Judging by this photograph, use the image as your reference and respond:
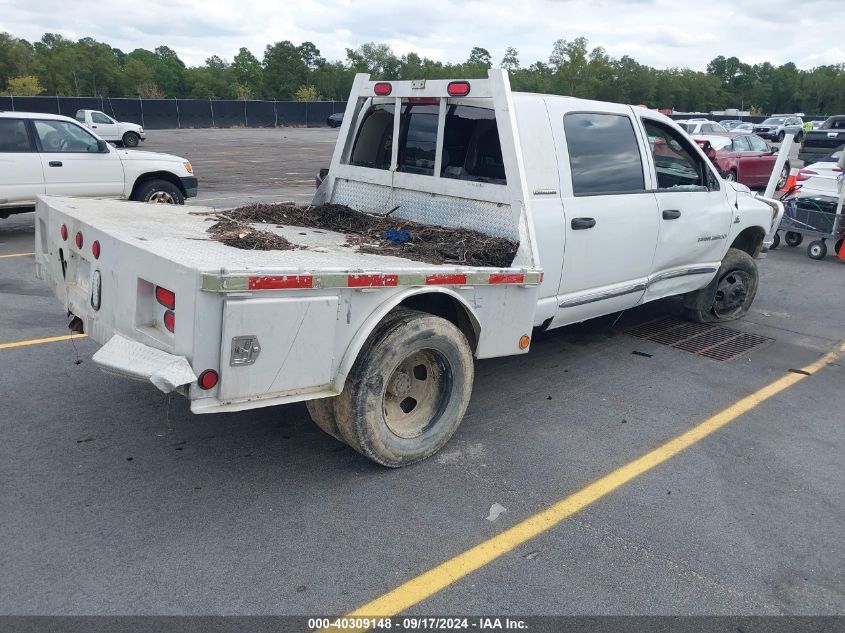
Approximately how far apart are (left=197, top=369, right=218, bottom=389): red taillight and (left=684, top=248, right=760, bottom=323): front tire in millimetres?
5233

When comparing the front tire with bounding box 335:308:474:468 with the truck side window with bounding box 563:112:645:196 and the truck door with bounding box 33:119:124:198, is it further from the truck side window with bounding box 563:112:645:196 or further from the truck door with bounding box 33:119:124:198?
the truck door with bounding box 33:119:124:198

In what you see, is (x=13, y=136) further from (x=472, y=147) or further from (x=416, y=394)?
(x=416, y=394)

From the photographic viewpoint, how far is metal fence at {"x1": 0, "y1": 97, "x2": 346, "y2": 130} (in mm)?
42781

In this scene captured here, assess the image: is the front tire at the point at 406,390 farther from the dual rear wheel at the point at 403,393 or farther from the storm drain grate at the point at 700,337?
the storm drain grate at the point at 700,337

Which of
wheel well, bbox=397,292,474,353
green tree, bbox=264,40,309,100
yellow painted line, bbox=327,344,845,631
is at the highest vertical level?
green tree, bbox=264,40,309,100

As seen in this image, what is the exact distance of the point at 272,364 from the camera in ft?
10.6

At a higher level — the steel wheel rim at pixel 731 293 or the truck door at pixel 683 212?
the truck door at pixel 683 212

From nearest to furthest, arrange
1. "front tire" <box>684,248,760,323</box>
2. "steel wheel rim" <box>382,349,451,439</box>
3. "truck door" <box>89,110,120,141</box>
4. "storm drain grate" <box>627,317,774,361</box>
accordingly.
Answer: "steel wheel rim" <box>382,349,451,439</box>
"storm drain grate" <box>627,317,774,361</box>
"front tire" <box>684,248,760,323</box>
"truck door" <box>89,110,120,141</box>

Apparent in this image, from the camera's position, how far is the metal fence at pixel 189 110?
1684 inches

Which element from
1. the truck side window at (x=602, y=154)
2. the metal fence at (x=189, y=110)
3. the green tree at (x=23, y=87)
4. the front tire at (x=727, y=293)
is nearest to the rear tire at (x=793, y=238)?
the front tire at (x=727, y=293)

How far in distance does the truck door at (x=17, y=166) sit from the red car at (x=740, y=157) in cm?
1495

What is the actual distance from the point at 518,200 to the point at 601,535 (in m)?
2.10

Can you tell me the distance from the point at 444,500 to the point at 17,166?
8771 millimetres

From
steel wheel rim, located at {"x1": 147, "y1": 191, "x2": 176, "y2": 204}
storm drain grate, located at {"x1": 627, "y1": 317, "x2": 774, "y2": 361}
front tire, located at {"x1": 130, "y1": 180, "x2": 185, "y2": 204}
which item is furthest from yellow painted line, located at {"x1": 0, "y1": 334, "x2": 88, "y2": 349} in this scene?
steel wheel rim, located at {"x1": 147, "y1": 191, "x2": 176, "y2": 204}
